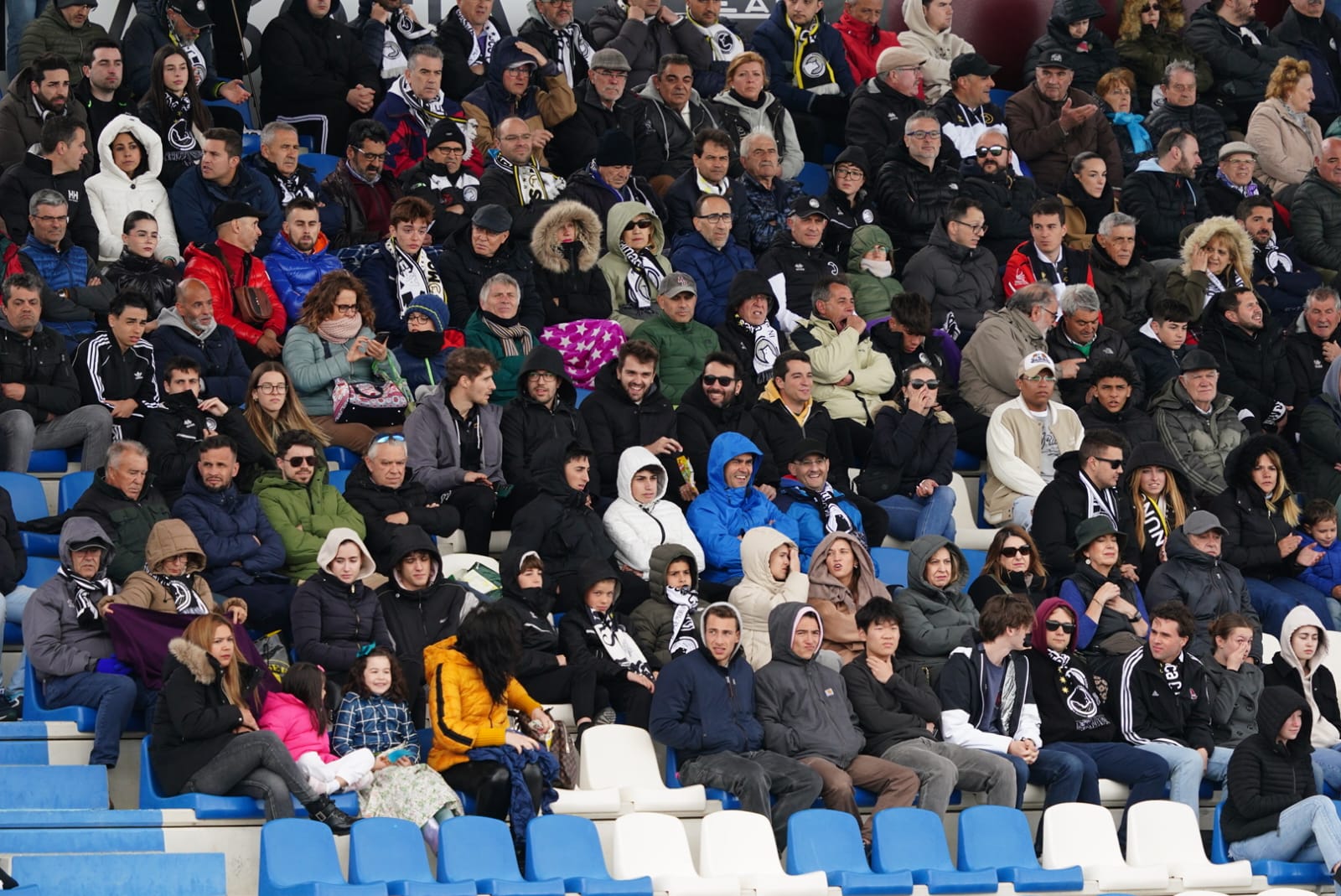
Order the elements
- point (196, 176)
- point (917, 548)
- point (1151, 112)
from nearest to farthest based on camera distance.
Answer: point (917, 548)
point (196, 176)
point (1151, 112)

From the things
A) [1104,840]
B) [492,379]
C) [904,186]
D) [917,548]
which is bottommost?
[1104,840]

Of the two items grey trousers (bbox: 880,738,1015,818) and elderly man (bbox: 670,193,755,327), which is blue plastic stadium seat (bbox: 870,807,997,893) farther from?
elderly man (bbox: 670,193,755,327)

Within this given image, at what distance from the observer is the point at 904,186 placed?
13469 mm

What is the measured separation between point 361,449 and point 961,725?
123 inches

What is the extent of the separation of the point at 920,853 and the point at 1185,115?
7764 millimetres

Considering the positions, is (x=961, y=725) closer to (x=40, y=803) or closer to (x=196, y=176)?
(x=40, y=803)

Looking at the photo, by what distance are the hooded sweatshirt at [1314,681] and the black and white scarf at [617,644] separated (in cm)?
281

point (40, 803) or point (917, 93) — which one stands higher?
point (917, 93)

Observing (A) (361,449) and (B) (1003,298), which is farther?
(B) (1003,298)

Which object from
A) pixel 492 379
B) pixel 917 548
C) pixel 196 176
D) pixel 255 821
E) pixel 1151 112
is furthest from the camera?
pixel 1151 112

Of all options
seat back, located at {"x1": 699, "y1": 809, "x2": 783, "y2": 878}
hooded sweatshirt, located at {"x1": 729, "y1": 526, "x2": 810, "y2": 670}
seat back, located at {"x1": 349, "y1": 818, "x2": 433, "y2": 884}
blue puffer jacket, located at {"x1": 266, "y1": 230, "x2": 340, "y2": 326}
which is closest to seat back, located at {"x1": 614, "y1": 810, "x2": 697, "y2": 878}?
seat back, located at {"x1": 699, "y1": 809, "x2": 783, "y2": 878}

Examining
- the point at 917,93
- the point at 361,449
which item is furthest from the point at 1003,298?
the point at 361,449

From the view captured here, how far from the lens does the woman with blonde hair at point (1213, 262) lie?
13.3 m

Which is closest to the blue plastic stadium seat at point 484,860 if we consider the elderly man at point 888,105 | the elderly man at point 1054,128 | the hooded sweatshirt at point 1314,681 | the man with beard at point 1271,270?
the hooded sweatshirt at point 1314,681
